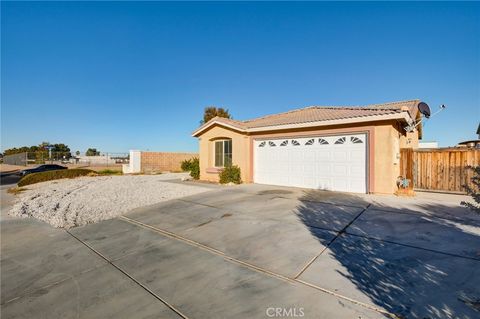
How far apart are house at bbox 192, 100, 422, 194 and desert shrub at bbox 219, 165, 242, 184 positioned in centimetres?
35

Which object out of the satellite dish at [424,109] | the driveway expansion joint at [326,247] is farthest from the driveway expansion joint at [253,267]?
the satellite dish at [424,109]

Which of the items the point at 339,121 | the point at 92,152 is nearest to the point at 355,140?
the point at 339,121

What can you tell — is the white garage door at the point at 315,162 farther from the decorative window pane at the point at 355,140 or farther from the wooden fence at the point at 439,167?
the wooden fence at the point at 439,167

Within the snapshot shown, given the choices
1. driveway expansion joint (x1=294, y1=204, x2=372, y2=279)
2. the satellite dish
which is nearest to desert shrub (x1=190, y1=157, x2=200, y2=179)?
driveway expansion joint (x1=294, y1=204, x2=372, y2=279)

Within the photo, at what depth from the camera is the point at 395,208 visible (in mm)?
6754

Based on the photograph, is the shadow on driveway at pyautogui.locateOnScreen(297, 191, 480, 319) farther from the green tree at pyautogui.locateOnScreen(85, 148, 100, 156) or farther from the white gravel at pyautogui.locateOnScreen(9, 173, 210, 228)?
the green tree at pyautogui.locateOnScreen(85, 148, 100, 156)

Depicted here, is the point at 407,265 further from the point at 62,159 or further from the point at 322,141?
the point at 62,159

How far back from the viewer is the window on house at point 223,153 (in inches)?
548

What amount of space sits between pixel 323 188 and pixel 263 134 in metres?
4.33

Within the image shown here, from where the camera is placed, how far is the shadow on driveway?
2.58 m

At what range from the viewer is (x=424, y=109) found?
10.8m

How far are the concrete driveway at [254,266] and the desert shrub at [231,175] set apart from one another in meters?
6.01

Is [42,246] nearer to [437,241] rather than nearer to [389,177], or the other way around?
[437,241]

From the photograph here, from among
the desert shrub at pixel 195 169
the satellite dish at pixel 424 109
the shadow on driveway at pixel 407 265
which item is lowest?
the shadow on driveway at pixel 407 265
